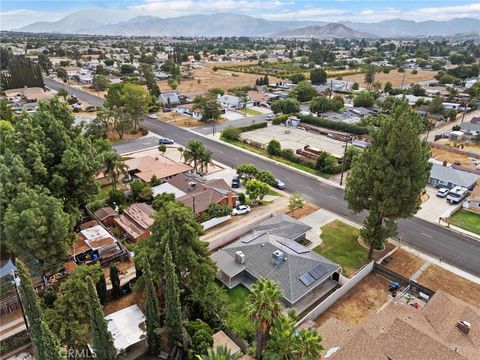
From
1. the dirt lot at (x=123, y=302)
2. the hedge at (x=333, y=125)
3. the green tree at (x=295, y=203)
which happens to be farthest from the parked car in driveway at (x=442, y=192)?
the dirt lot at (x=123, y=302)

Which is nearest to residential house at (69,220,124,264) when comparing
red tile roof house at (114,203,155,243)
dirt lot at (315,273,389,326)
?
red tile roof house at (114,203,155,243)

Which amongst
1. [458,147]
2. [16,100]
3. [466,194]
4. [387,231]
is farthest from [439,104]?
[16,100]

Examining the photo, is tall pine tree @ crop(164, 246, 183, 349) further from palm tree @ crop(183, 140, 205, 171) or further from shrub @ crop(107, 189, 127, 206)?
palm tree @ crop(183, 140, 205, 171)

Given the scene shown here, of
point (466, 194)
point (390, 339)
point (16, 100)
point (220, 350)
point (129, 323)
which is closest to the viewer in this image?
point (220, 350)

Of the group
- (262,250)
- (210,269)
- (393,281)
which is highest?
(210,269)

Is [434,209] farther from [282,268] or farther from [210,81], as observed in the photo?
[210,81]

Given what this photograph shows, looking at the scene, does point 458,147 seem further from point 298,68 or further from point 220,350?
point 298,68
